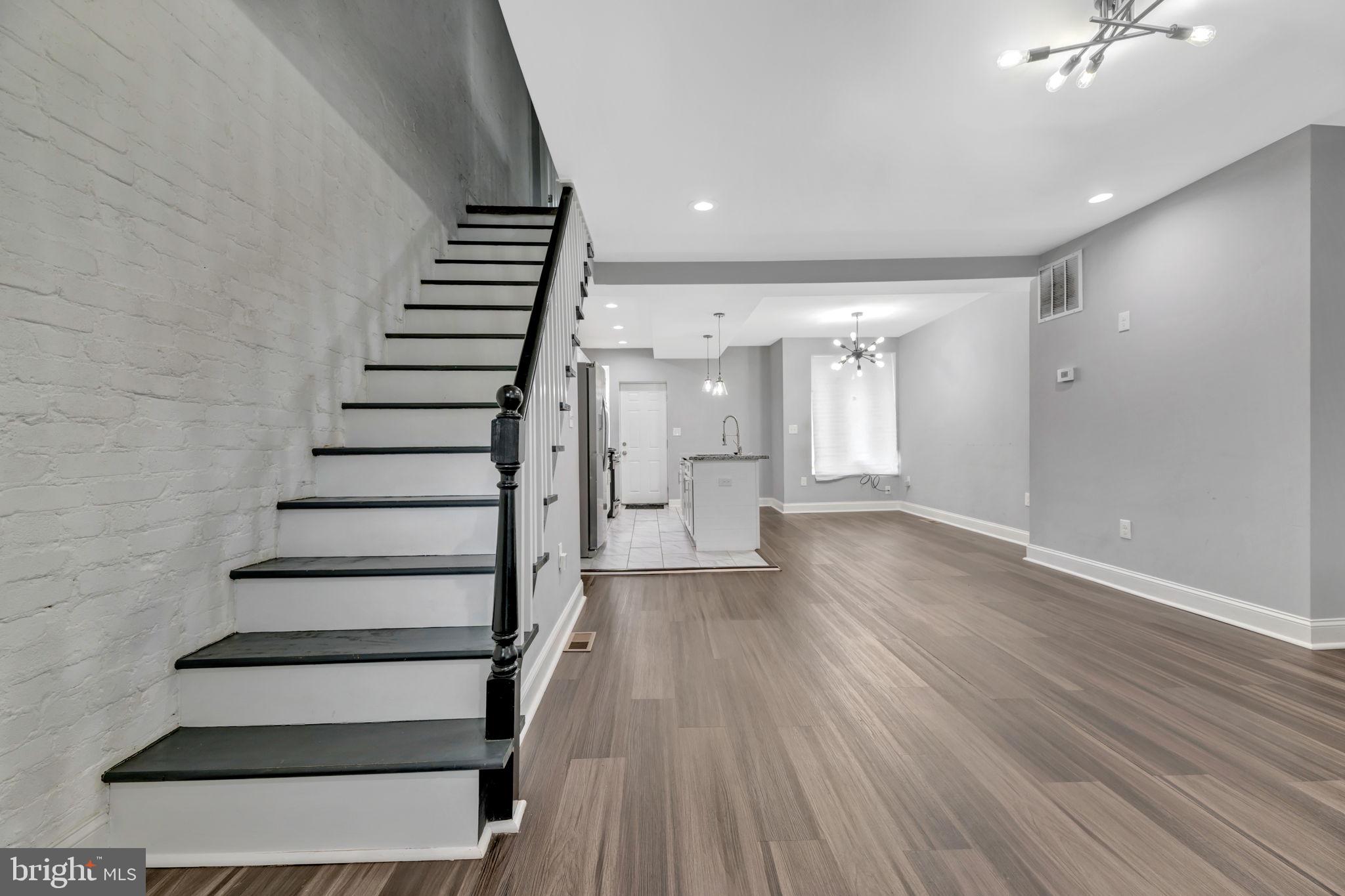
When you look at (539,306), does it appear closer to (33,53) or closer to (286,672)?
(33,53)

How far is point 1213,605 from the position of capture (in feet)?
10.4

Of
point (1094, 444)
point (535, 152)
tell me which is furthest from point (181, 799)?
point (535, 152)

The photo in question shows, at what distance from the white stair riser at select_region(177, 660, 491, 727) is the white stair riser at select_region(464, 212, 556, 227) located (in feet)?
11.0

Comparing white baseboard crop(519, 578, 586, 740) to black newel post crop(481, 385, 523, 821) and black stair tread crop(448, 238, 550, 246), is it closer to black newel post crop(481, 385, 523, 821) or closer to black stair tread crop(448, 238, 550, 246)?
black newel post crop(481, 385, 523, 821)

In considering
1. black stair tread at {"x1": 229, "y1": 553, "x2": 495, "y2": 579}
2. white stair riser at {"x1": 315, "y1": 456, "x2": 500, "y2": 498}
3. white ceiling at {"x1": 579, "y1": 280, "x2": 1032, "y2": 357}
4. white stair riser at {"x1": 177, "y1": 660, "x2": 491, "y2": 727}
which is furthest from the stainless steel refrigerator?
white stair riser at {"x1": 177, "y1": 660, "x2": 491, "y2": 727}

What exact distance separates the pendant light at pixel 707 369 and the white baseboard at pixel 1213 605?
4643 mm

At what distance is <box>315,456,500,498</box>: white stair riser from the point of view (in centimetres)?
214

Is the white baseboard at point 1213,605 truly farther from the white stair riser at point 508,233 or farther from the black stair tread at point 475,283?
Result: the white stair riser at point 508,233

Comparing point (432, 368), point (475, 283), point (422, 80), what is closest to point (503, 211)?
point (422, 80)

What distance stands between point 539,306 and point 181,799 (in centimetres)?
175

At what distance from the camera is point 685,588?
4039mm

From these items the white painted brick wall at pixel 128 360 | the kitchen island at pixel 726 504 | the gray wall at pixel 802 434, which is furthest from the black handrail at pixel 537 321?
the gray wall at pixel 802 434

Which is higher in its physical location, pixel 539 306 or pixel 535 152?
pixel 535 152

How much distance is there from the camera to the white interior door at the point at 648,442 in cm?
912
